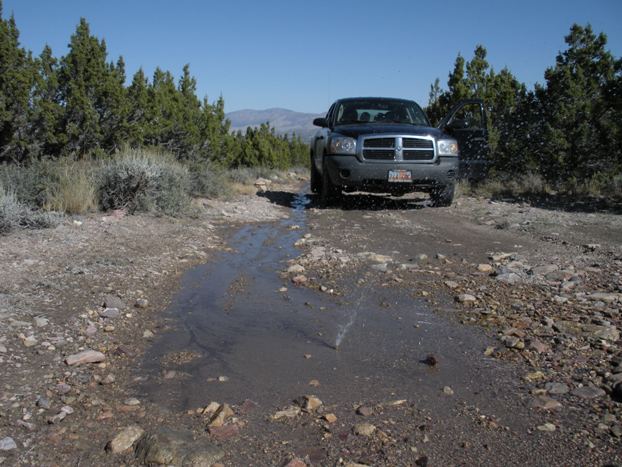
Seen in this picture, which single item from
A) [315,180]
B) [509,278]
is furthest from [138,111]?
[509,278]

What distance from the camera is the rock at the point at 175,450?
202cm

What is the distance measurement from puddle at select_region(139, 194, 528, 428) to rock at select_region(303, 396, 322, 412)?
0.08m

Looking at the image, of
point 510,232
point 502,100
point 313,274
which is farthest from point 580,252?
point 502,100

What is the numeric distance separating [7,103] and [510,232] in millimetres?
7705

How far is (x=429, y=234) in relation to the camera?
22.4 ft

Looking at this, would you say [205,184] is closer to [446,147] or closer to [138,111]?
[138,111]

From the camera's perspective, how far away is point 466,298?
3.99 meters

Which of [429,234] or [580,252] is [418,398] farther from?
[429,234]

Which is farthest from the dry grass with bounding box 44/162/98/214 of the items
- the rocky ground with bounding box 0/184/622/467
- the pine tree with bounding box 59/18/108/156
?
the pine tree with bounding box 59/18/108/156

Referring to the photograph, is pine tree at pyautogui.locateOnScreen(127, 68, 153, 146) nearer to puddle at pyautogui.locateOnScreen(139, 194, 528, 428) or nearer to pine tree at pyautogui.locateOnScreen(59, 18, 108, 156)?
pine tree at pyautogui.locateOnScreen(59, 18, 108, 156)

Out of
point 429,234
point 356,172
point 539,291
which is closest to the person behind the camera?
point 539,291

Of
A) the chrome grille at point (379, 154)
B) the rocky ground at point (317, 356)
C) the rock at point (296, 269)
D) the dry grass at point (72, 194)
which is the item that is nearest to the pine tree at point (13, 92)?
the dry grass at point (72, 194)

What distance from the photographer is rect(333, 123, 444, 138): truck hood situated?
8664mm

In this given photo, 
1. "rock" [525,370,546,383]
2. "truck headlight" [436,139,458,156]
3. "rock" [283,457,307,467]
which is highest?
"truck headlight" [436,139,458,156]
